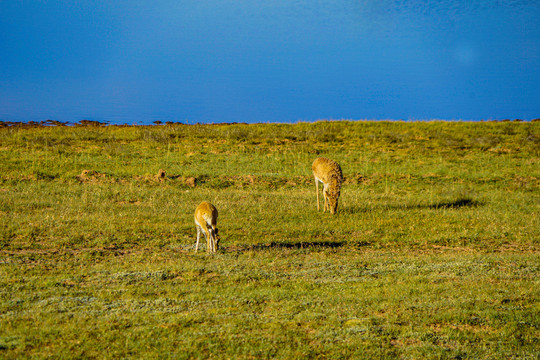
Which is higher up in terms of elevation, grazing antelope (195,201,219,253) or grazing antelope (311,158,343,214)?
grazing antelope (311,158,343,214)

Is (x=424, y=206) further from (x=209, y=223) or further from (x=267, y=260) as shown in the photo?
(x=209, y=223)

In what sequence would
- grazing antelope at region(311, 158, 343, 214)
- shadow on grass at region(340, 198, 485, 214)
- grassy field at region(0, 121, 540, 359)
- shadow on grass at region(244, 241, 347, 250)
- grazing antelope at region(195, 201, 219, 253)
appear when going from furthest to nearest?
shadow on grass at region(340, 198, 485, 214) → grazing antelope at region(311, 158, 343, 214) → shadow on grass at region(244, 241, 347, 250) → grazing antelope at region(195, 201, 219, 253) → grassy field at region(0, 121, 540, 359)

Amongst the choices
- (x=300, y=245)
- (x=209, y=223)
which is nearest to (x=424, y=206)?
(x=300, y=245)

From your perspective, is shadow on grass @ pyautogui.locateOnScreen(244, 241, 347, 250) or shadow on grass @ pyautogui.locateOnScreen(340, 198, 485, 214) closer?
shadow on grass @ pyautogui.locateOnScreen(244, 241, 347, 250)

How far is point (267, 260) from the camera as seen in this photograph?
12734mm

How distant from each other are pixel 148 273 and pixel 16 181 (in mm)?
20178

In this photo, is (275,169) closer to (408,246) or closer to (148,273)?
(408,246)

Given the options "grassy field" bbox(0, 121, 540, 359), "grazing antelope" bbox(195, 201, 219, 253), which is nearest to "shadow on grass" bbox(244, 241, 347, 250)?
"grassy field" bbox(0, 121, 540, 359)

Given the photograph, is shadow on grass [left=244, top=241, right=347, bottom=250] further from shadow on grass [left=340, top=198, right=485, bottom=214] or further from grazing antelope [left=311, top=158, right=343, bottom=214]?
shadow on grass [left=340, top=198, right=485, bottom=214]

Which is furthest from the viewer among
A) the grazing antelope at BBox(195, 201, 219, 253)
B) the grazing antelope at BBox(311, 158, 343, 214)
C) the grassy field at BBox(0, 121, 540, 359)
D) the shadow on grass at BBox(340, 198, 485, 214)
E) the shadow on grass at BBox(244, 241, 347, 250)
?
the shadow on grass at BBox(340, 198, 485, 214)

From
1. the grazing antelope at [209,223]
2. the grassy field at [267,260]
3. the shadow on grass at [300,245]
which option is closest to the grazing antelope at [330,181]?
the grassy field at [267,260]

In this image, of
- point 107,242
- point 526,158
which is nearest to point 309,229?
point 107,242

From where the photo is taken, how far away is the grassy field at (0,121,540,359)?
7.38m

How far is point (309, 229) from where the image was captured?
17141mm
